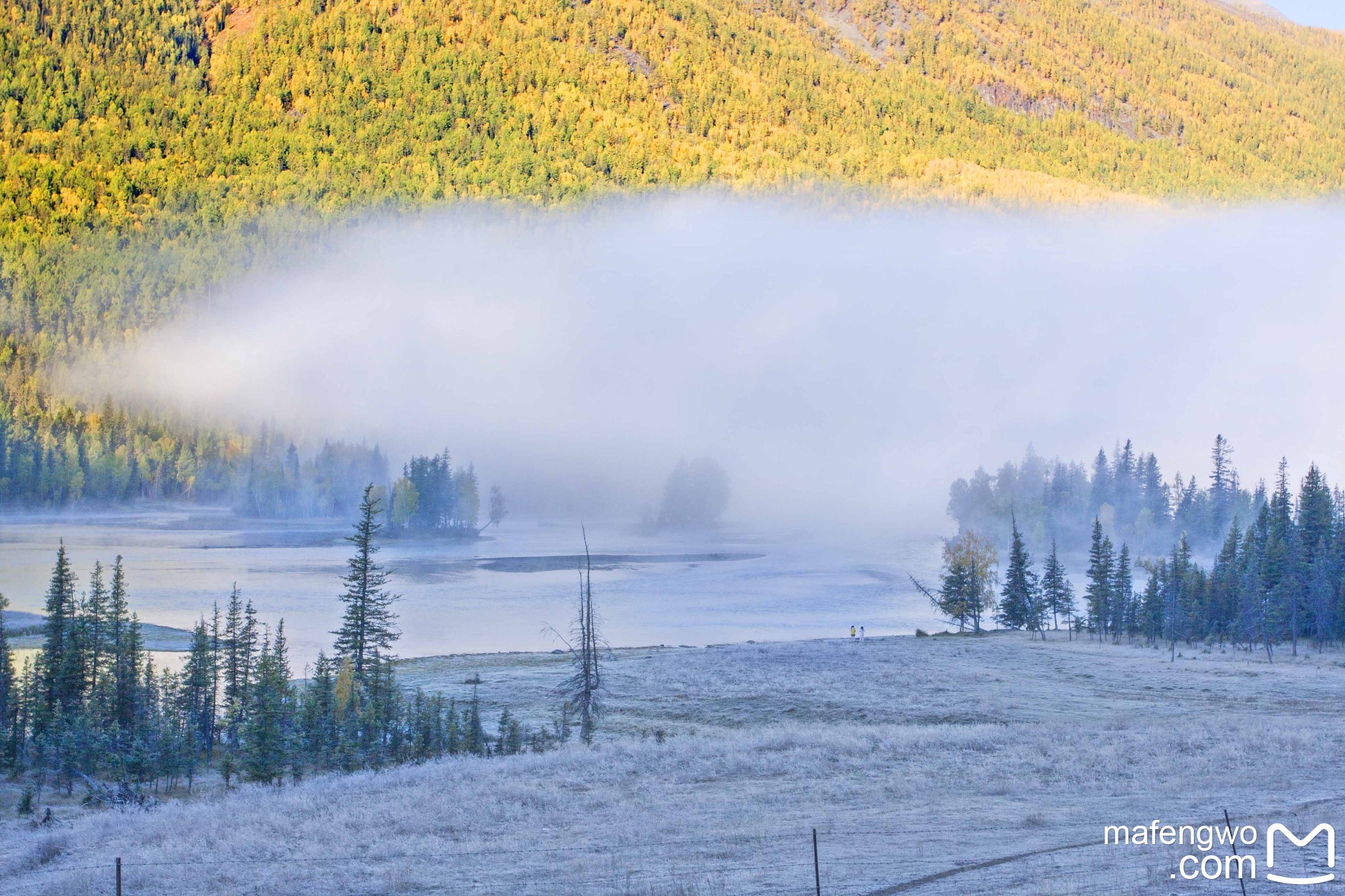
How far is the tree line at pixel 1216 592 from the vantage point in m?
63.7

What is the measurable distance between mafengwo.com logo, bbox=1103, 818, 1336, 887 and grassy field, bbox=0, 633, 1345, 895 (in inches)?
13.8

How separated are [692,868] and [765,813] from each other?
191 inches

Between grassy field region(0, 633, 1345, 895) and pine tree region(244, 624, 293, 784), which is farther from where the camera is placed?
pine tree region(244, 624, 293, 784)

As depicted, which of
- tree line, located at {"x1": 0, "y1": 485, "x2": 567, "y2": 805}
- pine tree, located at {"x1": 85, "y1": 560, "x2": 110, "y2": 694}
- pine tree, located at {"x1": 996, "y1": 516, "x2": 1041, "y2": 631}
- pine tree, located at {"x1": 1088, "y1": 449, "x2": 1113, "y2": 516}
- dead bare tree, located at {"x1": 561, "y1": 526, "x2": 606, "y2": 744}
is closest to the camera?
tree line, located at {"x1": 0, "y1": 485, "x2": 567, "y2": 805}

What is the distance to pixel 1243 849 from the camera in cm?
1542

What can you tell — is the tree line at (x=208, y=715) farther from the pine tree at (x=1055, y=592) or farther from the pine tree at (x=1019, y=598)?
the pine tree at (x=1055, y=592)

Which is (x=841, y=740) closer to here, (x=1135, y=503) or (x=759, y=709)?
(x=759, y=709)

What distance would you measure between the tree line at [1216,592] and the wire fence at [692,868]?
50.8 meters

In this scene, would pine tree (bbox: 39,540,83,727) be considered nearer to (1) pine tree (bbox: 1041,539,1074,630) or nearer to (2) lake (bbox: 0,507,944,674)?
(2) lake (bbox: 0,507,944,674)

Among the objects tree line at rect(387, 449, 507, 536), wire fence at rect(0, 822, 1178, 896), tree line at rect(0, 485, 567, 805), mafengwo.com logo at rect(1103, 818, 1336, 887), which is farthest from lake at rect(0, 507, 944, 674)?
→ mafengwo.com logo at rect(1103, 818, 1336, 887)

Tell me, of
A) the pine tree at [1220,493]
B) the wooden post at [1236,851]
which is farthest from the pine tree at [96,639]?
the pine tree at [1220,493]

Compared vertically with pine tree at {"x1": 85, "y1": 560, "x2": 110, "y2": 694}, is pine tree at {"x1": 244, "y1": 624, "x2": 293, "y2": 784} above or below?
below

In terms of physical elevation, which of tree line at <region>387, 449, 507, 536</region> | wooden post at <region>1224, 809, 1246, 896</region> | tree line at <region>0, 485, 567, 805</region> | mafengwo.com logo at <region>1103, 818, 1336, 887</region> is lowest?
tree line at <region>0, 485, 567, 805</region>

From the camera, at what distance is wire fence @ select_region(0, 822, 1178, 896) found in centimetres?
1428
